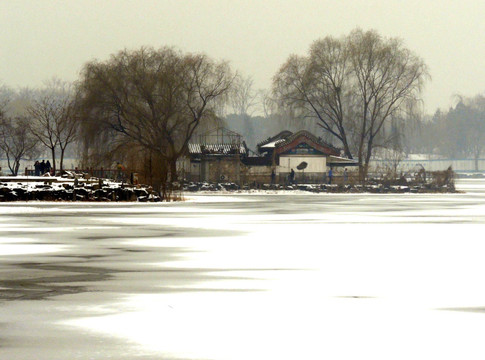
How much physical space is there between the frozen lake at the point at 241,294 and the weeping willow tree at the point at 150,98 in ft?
148

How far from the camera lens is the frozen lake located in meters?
10.1

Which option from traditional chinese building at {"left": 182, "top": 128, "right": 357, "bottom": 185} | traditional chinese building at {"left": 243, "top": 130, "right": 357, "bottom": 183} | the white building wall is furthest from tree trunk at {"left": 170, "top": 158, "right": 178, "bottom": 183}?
the white building wall

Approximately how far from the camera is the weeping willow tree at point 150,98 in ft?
236

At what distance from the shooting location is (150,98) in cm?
7369

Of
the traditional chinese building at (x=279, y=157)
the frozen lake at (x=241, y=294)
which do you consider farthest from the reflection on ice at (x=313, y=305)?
the traditional chinese building at (x=279, y=157)

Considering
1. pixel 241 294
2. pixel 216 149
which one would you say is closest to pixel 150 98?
pixel 216 149

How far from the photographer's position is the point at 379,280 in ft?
51.2

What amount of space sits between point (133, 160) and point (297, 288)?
43.3 m

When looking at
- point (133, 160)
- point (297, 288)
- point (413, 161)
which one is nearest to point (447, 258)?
point (297, 288)

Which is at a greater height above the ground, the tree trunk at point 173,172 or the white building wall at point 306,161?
the white building wall at point 306,161

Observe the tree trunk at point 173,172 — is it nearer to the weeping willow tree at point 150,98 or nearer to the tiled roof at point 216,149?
the weeping willow tree at point 150,98

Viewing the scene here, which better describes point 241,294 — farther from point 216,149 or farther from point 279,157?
point 279,157

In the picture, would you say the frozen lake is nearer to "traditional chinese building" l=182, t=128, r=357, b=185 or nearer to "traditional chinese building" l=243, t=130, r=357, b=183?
"traditional chinese building" l=182, t=128, r=357, b=185

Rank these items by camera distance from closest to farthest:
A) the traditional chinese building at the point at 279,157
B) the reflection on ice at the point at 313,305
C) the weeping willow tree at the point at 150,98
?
the reflection on ice at the point at 313,305, the weeping willow tree at the point at 150,98, the traditional chinese building at the point at 279,157
